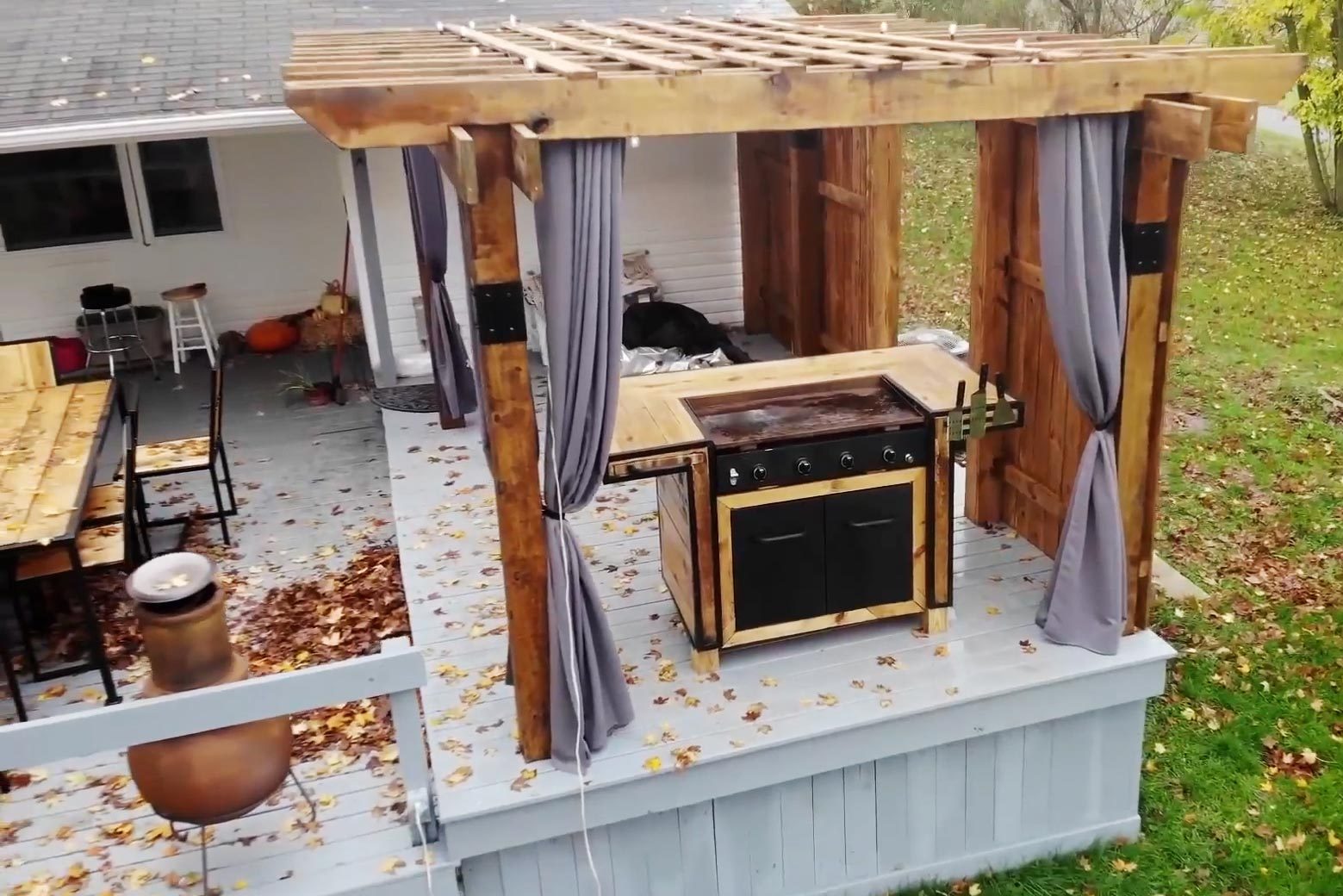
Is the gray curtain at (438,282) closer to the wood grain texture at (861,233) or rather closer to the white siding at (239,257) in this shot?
the wood grain texture at (861,233)

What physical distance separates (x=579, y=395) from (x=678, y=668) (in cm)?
150

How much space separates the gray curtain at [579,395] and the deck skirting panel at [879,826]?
461 mm

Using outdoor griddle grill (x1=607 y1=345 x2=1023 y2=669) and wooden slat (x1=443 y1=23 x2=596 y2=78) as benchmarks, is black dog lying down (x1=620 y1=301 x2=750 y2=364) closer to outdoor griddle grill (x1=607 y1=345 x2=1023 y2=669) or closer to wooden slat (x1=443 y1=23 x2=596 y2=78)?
wooden slat (x1=443 y1=23 x2=596 y2=78)

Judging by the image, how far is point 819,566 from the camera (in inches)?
193

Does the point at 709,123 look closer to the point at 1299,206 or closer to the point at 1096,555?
the point at 1096,555

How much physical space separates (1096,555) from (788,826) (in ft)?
5.68

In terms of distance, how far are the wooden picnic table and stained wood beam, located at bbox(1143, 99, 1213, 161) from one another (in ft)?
15.6

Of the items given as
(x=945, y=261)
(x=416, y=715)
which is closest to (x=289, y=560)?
(x=416, y=715)

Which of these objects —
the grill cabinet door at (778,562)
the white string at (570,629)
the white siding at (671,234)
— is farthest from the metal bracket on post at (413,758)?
the white siding at (671,234)

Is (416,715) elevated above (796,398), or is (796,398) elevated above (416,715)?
(796,398)

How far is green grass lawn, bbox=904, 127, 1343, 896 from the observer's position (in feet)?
16.1

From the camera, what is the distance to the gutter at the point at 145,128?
7.88 metres

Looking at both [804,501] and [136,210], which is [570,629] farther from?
[136,210]

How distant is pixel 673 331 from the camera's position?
881cm
